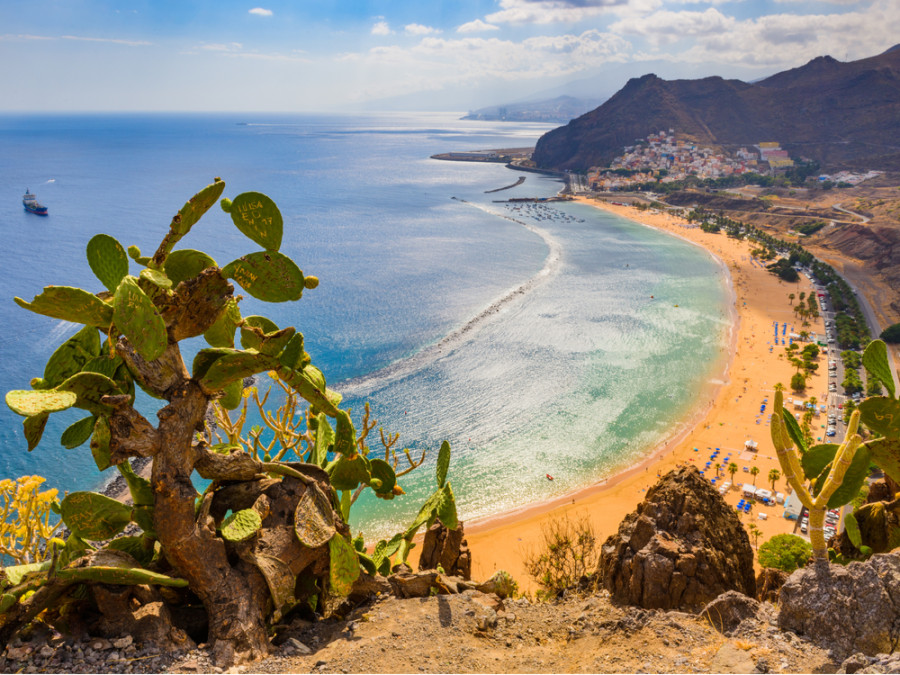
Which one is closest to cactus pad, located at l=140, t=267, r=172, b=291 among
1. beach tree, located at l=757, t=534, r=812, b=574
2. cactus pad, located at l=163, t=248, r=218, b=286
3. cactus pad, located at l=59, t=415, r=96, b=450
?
cactus pad, located at l=163, t=248, r=218, b=286

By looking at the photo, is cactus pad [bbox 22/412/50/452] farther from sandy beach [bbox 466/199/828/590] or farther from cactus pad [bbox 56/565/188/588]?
sandy beach [bbox 466/199/828/590]

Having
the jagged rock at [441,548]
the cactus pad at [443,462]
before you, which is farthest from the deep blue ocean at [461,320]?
the cactus pad at [443,462]

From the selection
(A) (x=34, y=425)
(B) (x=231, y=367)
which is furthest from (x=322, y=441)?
(A) (x=34, y=425)

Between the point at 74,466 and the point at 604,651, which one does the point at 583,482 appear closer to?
the point at 604,651

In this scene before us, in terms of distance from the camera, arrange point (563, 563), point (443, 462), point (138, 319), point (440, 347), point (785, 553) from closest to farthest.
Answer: point (138, 319)
point (443, 462)
point (563, 563)
point (785, 553)
point (440, 347)

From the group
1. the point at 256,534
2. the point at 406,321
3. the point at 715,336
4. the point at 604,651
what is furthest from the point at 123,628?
the point at 715,336

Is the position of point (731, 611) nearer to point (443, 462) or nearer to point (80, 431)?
point (443, 462)
